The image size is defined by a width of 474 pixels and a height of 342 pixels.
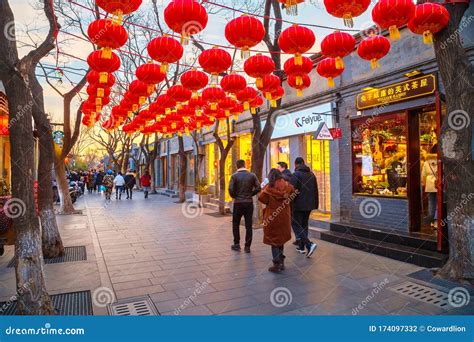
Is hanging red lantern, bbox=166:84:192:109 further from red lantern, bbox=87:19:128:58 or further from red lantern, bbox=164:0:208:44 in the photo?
red lantern, bbox=164:0:208:44

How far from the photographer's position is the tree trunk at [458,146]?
5.38m

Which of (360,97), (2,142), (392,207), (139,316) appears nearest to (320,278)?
(139,316)

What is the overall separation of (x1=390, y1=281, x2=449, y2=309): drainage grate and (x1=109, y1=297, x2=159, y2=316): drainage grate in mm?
3628

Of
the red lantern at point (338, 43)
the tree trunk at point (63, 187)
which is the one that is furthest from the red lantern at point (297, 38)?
the tree trunk at point (63, 187)

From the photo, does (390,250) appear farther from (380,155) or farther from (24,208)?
(24,208)

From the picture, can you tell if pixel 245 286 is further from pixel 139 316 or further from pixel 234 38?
pixel 234 38

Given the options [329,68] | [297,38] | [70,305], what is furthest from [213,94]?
[70,305]

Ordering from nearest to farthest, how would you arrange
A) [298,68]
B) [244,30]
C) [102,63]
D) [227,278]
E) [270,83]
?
[244,30]
[227,278]
[102,63]
[298,68]
[270,83]

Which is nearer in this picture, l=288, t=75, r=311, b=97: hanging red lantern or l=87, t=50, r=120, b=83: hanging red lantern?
l=87, t=50, r=120, b=83: hanging red lantern

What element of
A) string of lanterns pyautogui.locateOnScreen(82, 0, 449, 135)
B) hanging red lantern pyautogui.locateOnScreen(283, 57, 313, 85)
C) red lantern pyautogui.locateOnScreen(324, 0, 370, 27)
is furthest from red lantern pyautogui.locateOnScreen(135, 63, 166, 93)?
red lantern pyautogui.locateOnScreen(324, 0, 370, 27)

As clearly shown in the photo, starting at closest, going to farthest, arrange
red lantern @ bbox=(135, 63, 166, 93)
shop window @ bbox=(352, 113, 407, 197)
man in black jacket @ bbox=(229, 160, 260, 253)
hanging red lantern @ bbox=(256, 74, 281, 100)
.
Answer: red lantern @ bbox=(135, 63, 166, 93) < hanging red lantern @ bbox=(256, 74, 281, 100) < man in black jacket @ bbox=(229, 160, 260, 253) < shop window @ bbox=(352, 113, 407, 197)

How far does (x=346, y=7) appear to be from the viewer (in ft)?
15.9

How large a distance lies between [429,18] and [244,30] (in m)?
2.87

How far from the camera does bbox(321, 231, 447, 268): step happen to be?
6.37 meters
